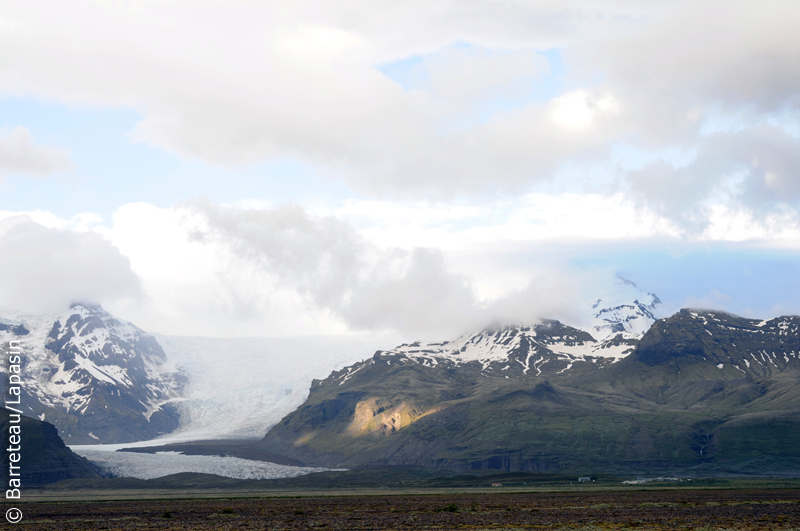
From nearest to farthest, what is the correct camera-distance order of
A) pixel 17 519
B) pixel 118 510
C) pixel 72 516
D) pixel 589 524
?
pixel 589 524 → pixel 17 519 → pixel 72 516 → pixel 118 510

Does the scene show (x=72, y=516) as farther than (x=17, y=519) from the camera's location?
Yes

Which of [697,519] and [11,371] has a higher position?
[11,371]

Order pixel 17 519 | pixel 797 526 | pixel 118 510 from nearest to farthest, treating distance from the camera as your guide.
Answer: pixel 797 526, pixel 17 519, pixel 118 510

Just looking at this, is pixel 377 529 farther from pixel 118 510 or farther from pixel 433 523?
pixel 118 510

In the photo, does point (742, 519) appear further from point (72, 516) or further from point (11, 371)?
point (11, 371)

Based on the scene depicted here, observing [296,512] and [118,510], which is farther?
[118,510]

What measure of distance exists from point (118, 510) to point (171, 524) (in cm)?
3816

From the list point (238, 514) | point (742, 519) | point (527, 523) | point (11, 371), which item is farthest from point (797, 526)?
point (11, 371)

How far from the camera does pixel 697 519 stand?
85062mm

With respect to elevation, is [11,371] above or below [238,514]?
above

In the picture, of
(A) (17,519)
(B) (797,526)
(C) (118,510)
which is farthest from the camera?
(C) (118,510)

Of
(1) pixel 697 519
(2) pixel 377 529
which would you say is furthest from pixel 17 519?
(1) pixel 697 519

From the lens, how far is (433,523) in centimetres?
8525

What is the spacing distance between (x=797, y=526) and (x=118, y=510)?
334 ft
